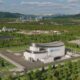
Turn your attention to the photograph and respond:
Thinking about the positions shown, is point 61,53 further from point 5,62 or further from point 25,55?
point 5,62

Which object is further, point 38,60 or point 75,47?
point 75,47

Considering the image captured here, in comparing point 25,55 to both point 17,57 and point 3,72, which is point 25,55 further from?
point 3,72

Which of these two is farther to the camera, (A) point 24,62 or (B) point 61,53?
(B) point 61,53

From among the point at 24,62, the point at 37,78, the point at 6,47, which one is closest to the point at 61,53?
the point at 24,62

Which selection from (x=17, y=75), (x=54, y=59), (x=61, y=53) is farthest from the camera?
(x=61, y=53)

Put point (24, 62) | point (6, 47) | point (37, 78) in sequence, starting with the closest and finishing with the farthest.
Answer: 1. point (37, 78)
2. point (24, 62)
3. point (6, 47)

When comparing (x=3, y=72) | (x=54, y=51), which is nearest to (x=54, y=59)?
(x=54, y=51)
